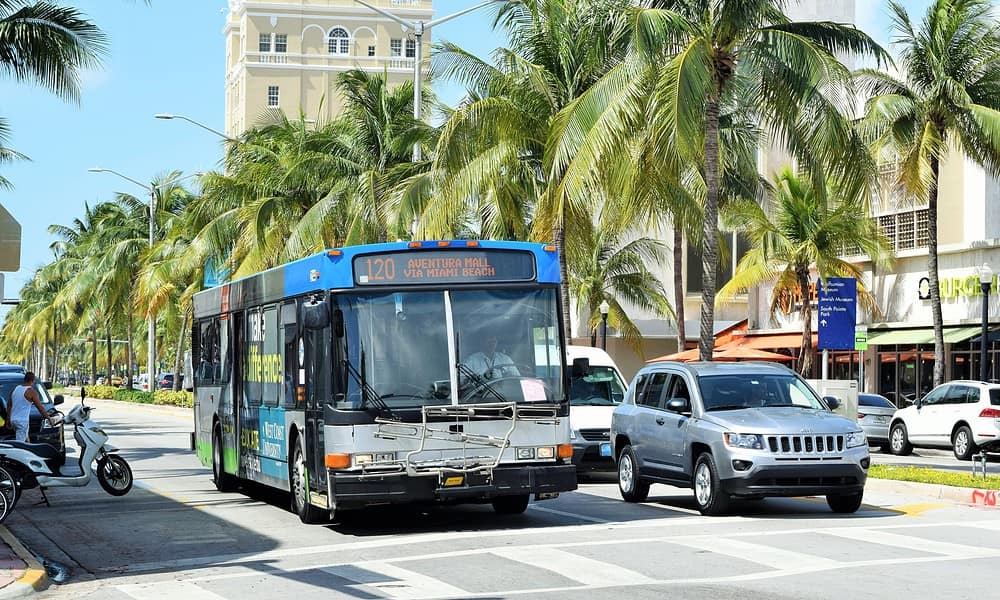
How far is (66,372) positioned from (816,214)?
545 ft

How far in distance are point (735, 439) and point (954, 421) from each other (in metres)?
14.7

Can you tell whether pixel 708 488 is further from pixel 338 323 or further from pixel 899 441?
pixel 899 441

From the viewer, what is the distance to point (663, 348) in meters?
60.6

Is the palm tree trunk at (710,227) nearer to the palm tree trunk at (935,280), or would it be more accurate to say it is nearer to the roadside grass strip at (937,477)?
the roadside grass strip at (937,477)

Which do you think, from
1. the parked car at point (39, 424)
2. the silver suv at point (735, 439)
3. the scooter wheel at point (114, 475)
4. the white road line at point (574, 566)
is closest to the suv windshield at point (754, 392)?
the silver suv at point (735, 439)

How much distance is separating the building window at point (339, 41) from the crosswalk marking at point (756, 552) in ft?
335

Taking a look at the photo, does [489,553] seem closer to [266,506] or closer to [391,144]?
[266,506]

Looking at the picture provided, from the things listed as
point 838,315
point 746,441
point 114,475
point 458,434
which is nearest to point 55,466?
point 114,475

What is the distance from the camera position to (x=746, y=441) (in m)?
15.0

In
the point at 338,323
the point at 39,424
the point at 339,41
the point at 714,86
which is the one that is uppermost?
the point at 339,41

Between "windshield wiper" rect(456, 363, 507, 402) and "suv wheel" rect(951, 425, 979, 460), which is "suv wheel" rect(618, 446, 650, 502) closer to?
"windshield wiper" rect(456, 363, 507, 402)

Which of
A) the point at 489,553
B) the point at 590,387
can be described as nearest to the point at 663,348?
the point at 590,387

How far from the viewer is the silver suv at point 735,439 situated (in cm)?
1489

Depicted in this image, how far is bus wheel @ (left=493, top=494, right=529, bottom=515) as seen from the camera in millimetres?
15703
